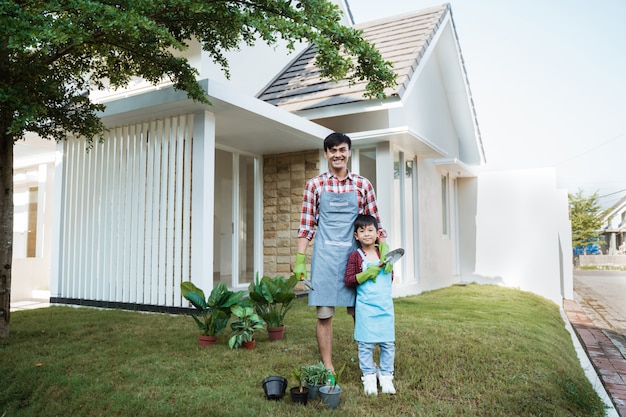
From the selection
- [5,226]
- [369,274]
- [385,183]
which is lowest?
[369,274]

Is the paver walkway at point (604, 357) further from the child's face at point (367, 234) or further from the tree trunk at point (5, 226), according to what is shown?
the tree trunk at point (5, 226)

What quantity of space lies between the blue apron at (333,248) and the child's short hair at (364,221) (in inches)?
4.9

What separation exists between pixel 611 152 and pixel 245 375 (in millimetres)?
44342

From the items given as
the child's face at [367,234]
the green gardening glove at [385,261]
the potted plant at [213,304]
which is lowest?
the potted plant at [213,304]

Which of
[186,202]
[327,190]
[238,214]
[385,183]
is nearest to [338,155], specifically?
[327,190]

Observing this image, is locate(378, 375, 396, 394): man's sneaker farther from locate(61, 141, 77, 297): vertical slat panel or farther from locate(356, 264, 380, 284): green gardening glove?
locate(61, 141, 77, 297): vertical slat panel

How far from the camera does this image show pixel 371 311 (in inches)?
129

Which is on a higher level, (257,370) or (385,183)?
(385,183)

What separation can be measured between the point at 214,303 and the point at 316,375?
1.66m

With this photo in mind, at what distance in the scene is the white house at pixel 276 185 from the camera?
645 centimetres

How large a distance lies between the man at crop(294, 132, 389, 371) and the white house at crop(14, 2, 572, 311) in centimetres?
262

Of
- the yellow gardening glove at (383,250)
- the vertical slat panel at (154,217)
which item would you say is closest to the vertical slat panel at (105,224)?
the vertical slat panel at (154,217)

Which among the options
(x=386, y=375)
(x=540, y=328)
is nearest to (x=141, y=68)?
(x=386, y=375)

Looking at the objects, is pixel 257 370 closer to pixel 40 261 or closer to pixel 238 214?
pixel 238 214
